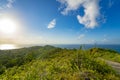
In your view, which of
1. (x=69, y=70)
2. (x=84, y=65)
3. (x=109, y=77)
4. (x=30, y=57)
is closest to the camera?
(x=109, y=77)

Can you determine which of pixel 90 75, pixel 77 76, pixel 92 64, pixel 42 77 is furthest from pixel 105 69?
pixel 42 77

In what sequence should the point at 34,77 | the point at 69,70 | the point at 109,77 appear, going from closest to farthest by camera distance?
the point at 34,77 → the point at 109,77 → the point at 69,70

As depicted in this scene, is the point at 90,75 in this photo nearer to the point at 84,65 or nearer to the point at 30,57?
the point at 84,65

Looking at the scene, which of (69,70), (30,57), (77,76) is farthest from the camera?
(30,57)

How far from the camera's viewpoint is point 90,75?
33.1ft

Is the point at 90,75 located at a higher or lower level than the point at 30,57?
lower

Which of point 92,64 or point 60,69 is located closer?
point 60,69

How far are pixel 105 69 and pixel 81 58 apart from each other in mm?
2178

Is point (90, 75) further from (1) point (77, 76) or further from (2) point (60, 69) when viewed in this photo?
A: (2) point (60, 69)

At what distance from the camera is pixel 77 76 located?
9.55m

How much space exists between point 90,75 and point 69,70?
1803mm

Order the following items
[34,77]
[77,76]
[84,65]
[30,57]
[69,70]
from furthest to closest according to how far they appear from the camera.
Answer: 1. [30,57]
2. [84,65]
3. [69,70]
4. [77,76]
5. [34,77]

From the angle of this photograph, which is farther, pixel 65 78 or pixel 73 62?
pixel 73 62

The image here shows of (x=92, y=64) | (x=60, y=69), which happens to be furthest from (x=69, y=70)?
(x=92, y=64)
